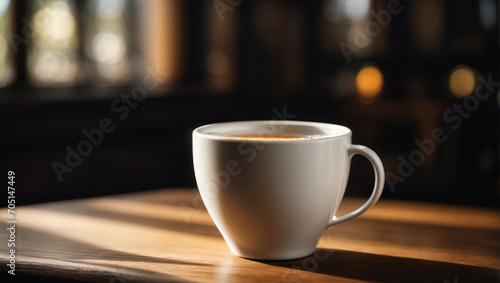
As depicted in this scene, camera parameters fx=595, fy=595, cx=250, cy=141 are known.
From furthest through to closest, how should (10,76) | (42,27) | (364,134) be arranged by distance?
(364,134), (42,27), (10,76)

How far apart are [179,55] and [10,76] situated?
3.32ft

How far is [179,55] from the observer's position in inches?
131

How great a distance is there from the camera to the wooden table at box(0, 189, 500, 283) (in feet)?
2.05

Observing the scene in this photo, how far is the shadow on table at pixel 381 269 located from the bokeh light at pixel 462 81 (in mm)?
2581

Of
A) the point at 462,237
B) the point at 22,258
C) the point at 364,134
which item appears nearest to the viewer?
the point at 22,258

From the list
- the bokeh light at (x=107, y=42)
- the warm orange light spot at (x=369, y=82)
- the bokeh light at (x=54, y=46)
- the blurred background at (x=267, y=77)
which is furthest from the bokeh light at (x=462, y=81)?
the bokeh light at (x=54, y=46)

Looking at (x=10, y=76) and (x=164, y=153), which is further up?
(x=10, y=76)

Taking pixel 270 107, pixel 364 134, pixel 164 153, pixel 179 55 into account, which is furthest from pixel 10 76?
pixel 364 134

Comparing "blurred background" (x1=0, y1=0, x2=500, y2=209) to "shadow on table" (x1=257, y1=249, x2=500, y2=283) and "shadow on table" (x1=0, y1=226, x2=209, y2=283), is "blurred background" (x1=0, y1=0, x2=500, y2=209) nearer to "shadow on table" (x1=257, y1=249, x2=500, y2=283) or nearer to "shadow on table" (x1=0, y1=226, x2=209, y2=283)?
"shadow on table" (x1=0, y1=226, x2=209, y2=283)

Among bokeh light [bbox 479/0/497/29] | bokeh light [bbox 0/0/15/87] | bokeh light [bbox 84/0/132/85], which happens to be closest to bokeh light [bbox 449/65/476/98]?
bokeh light [bbox 479/0/497/29]

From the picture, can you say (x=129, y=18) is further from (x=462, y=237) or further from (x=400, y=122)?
(x=462, y=237)

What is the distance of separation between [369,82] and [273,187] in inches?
106

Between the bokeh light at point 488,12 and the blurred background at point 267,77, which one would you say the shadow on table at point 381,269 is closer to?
the blurred background at point 267,77

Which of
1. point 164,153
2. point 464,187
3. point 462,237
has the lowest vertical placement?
point 464,187
